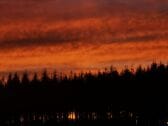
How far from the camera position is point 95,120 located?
192 m

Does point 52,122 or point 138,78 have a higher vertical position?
point 138,78

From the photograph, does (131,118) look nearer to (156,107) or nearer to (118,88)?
(156,107)

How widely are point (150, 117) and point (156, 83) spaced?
20950 millimetres

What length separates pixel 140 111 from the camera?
18475cm

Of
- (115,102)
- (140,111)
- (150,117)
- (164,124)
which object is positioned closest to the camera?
(164,124)

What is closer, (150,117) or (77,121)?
(150,117)

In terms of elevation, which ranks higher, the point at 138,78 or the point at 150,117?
the point at 138,78

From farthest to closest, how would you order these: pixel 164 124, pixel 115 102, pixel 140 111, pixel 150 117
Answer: pixel 115 102 < pixel 140 111 < pixel 150 117 < pixel 164 124

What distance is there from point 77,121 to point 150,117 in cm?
3190

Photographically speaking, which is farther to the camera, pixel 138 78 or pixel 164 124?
pixel 138 78

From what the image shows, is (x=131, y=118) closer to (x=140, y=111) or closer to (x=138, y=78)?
(x=140, y=111)

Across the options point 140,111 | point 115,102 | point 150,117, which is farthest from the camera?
point 115,102

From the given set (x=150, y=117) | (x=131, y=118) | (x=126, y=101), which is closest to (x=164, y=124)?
(x=150, y=117)

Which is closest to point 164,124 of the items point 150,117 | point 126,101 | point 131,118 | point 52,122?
point 150,117
